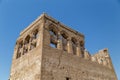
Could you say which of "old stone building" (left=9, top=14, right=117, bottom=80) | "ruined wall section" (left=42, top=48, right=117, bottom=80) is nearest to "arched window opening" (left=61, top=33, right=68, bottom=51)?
"old stone building" (left=9, top=14, right=117, bottom=80)

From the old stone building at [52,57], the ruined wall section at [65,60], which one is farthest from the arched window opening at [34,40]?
the ruined wall section at [65,60]

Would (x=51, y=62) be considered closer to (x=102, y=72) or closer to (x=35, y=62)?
(x=35, y=62)

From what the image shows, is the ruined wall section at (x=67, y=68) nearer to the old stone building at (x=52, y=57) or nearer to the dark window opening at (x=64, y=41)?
the old stone building at (x=52, y=57)

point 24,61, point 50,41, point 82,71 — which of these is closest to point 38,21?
point 50,41

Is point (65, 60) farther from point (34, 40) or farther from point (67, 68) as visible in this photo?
point (34, 40)

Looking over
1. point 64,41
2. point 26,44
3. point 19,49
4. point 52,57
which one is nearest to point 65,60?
point 52,57

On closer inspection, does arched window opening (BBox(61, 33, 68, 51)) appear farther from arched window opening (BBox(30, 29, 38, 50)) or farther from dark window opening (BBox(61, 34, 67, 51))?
arched window opening (BBox(30, 29, 38, 50))

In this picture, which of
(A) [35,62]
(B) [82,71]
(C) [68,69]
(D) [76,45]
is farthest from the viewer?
(D) [76,45]

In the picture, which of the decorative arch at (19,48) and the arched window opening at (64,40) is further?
the decorative arch at (19,48)

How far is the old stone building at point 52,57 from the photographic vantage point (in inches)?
442

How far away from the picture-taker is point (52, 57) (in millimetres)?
11625

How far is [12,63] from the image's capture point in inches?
551

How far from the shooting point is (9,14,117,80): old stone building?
36.9ft

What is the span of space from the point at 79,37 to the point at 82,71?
369 centimetres
